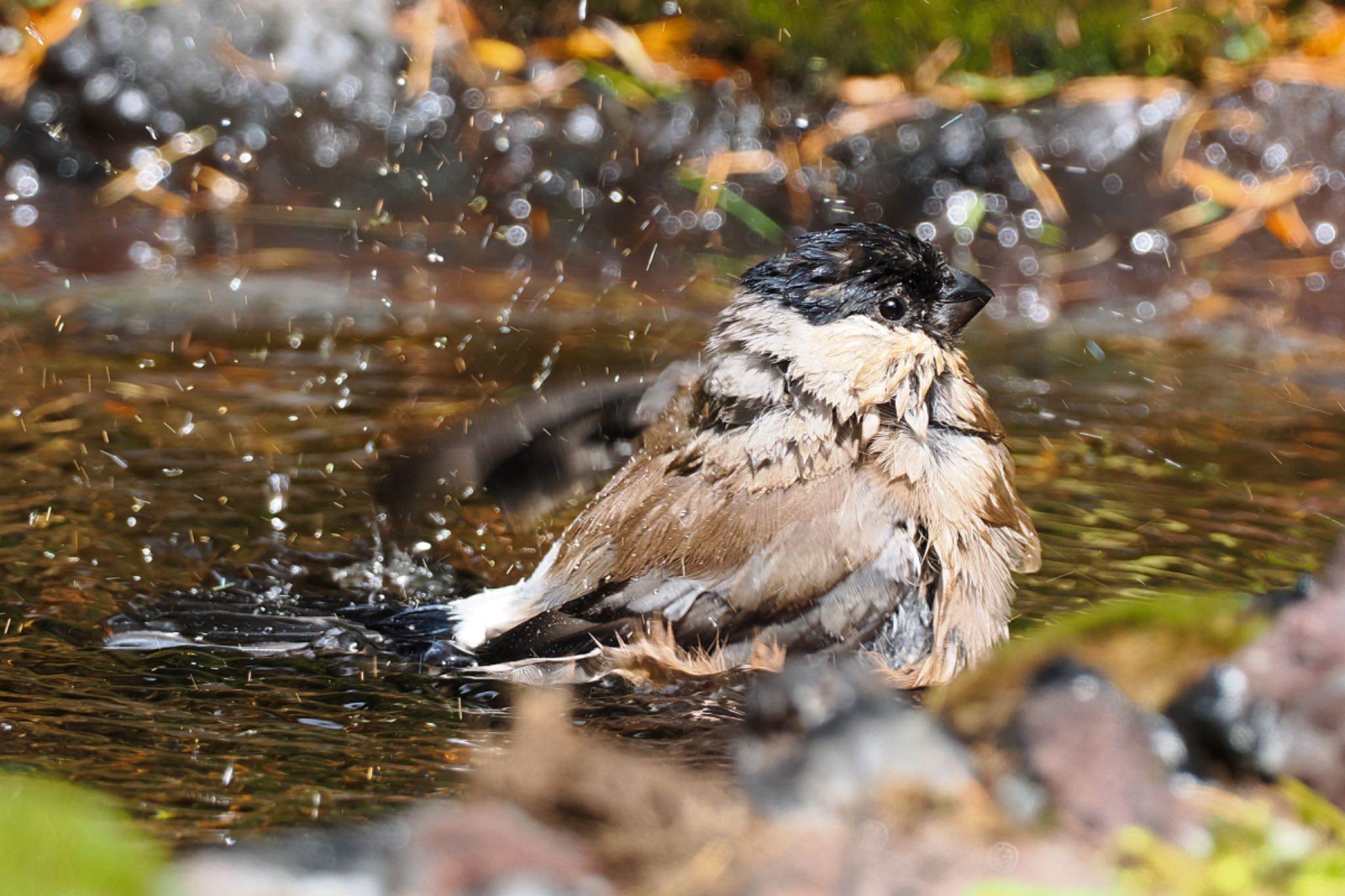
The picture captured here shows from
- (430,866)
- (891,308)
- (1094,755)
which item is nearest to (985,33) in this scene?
(891,308)

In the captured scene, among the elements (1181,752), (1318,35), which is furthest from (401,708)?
(1318,35)

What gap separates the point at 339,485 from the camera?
189 inches

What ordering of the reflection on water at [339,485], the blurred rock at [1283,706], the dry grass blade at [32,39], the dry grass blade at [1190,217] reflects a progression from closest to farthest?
1. the blurred rock at [1283,706]
2. the reflection on water at [339,485]
3. the dry grass blade at [1190,217]
4. the dry grass blade at [32,39]

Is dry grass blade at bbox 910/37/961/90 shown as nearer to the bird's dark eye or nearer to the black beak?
the black beak

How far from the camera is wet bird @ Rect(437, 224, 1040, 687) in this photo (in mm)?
3672

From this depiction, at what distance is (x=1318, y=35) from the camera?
822cm

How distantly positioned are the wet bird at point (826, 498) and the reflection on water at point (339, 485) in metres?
0.27

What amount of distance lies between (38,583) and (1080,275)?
5246mm

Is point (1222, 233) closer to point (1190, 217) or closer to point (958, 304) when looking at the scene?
point (1190, 217)

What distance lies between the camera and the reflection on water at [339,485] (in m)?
3.03

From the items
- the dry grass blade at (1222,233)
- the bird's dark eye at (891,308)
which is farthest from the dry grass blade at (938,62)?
the bird's dark eye at (891,308)

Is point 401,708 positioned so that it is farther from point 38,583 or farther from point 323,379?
point 323,379

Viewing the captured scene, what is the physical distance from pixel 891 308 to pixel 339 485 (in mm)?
1989

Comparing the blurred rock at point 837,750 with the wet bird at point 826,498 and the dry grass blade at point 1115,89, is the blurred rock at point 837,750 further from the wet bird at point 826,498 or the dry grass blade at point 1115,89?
the dry grass blade at point 1115,89
